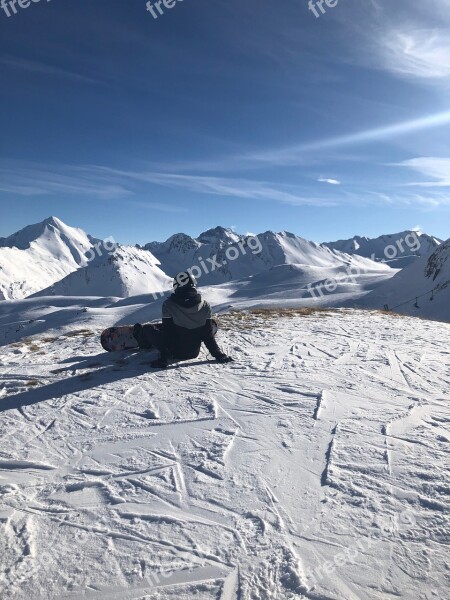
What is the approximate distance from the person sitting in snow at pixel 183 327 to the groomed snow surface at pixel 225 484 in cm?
60

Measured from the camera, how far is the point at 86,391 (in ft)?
22.3

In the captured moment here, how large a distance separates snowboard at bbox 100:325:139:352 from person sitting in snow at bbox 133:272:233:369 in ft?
2.68

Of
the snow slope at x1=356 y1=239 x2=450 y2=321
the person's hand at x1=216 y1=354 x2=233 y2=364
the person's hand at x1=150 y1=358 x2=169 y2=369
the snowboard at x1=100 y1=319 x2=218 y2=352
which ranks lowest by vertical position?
the snow slope at x1=356 y1=239 x2=450 y2=321

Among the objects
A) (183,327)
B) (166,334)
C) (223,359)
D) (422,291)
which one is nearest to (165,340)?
(166,334)

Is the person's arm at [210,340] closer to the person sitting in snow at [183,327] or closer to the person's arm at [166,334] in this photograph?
the person sitting in snow at [183,327]

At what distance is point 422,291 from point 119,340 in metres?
39.3

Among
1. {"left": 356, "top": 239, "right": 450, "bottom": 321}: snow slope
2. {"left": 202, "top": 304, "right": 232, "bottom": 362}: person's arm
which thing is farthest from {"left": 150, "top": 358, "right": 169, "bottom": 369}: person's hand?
{"left": 356, "top": 239, "right": 450, "bottom": 321}: snow slope

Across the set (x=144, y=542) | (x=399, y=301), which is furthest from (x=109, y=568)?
(x=399, y=301)

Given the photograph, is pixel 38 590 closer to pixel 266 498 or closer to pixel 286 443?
pixel 266 498

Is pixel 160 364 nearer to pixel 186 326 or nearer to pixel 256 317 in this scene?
pixel 186 326

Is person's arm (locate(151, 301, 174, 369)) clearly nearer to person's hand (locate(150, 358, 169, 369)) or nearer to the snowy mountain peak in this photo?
person's hand (locate(150, 358, 169, 369))

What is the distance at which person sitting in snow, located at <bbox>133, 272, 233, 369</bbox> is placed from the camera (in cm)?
785

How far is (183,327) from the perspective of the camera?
26.6 feet

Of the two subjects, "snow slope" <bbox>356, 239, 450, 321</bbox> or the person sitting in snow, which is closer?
the person sitting in snow
